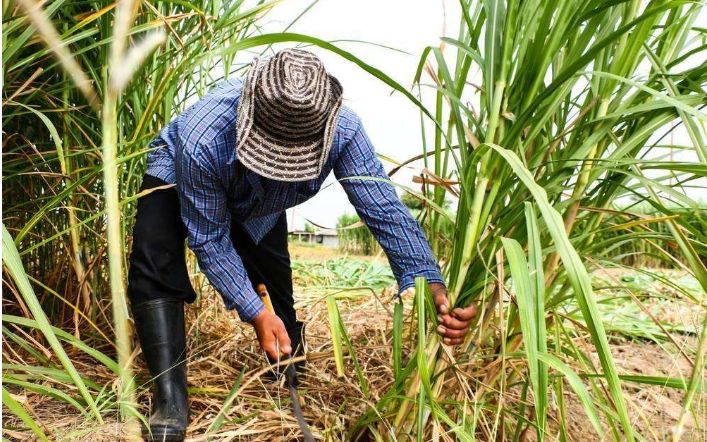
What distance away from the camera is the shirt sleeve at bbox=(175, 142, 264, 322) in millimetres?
1390

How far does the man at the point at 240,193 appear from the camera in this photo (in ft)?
4.07

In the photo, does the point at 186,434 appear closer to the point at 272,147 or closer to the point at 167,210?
the point at 167,210

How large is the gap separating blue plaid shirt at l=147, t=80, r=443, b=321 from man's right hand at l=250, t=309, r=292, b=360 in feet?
0.08

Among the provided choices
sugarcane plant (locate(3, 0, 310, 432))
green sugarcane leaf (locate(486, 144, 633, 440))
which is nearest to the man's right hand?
sugarcane plant (locate(3, 0, 310, 432))

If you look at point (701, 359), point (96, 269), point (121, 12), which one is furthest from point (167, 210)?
point (701, 359)

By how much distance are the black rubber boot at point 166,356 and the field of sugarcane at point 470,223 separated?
7cm

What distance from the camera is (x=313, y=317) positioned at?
7.23 feet

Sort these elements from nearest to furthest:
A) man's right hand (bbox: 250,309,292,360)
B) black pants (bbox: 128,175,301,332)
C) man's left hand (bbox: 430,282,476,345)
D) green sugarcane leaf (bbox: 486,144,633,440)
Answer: green sugarcane leaf (bbox: 486,144,633,440) < man's left hand (bbox: 430,282,476,345) < man's right hand (bbox: 250,309,292,360) < black pants (bbox: 128,175,301,332)

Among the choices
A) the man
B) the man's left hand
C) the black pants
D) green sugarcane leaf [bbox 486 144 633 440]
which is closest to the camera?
green sugarcane leaf [bbox 486 144 633 440]

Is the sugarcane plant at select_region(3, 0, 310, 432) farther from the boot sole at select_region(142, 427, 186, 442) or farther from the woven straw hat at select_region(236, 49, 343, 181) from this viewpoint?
the woven straw hat at select_region(236, 49, 343, 181)

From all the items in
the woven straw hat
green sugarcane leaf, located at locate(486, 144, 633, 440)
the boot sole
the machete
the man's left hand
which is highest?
the woven straw hat

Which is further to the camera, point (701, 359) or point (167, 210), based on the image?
point (167, 210)

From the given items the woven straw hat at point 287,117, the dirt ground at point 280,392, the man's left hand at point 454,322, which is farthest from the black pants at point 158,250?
the man's left hand at point 454,322

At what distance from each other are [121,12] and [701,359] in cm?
90
